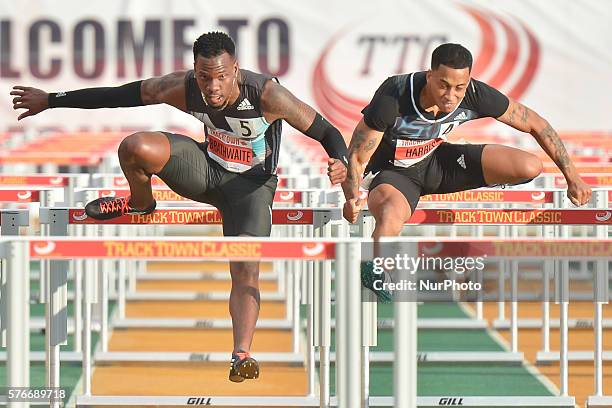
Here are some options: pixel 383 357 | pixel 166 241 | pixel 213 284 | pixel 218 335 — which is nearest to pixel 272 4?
pixel 213 284

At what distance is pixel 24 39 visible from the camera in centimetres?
2200

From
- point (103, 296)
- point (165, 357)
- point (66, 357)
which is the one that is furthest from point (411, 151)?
point (66, 357)

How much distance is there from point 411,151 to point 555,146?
2.38ft

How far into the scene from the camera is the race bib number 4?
7.56m

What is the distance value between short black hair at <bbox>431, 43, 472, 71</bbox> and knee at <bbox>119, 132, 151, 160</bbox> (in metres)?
1.40

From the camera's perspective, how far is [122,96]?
7074mm

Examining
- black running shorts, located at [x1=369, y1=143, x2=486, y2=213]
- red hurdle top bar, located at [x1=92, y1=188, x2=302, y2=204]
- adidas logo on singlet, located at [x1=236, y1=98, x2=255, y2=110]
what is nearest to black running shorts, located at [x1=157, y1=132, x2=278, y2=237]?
adidas logo on singlet, located at [x1=236, y1=98, x2=255, y2=110]

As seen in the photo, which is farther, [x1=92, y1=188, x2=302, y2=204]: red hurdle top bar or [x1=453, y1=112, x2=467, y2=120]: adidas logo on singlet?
[x1=92, y1=188, x2=302, y2=204]: red hurdle top bar

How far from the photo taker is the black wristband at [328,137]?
6.73 m

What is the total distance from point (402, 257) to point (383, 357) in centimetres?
511

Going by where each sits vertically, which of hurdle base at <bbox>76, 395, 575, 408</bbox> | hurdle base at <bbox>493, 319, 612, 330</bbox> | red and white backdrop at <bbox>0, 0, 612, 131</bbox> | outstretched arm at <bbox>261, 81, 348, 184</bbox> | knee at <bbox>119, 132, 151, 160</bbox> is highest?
red and white backdrop at <bbox>0, 0, 612, 131</bbox>

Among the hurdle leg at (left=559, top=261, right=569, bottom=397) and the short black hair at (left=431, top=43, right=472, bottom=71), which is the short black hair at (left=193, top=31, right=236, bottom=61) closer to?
the short black hair at (left=431, top=43, right=472, bottom=71)

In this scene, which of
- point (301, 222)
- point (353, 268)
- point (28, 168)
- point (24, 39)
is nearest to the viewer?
point (353, 268)

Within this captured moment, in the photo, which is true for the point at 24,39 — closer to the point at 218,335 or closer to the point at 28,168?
the point at 28,168
